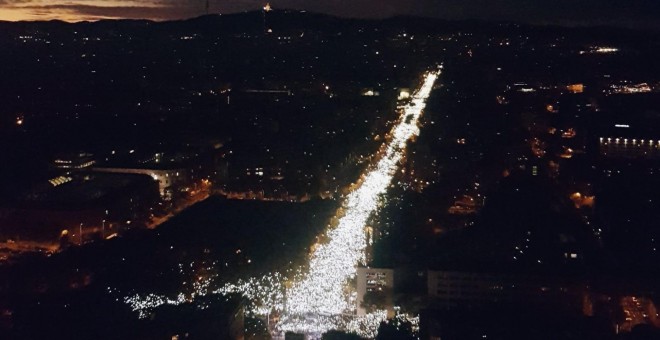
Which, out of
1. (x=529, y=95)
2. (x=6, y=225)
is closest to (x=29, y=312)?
(x=6, y=225)

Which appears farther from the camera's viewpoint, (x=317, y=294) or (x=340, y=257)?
(x=340, y=257)

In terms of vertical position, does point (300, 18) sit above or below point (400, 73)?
above

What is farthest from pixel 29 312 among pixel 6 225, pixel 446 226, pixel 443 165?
pixel 443 165

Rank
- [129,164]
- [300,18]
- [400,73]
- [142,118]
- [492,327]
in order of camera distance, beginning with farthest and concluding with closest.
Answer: [300,18] < [400,73] < [142,118] < [129,164] < [492,327]

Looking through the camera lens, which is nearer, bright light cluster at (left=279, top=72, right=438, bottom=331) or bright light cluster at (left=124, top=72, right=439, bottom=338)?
bright light cluster at (left=124, top=72, right=439, bottom=338)

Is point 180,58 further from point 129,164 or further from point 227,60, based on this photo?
point 129,164

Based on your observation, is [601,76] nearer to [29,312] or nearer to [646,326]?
[646,326]

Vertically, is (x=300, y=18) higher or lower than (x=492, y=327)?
higher

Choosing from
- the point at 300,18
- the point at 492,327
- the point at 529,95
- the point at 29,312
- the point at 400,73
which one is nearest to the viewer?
the point at 492,327

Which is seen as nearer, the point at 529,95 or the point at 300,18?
the point at 529,95

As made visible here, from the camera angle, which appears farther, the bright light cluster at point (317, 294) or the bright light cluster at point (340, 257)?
the bright light cluster at point (340, 257)
